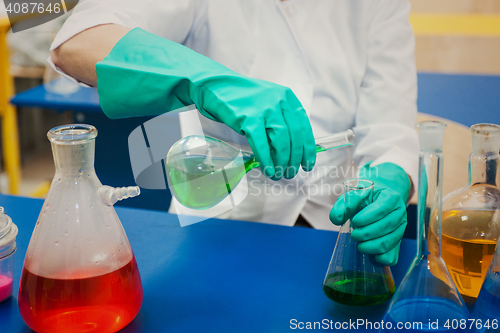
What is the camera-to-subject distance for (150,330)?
588 millimetres

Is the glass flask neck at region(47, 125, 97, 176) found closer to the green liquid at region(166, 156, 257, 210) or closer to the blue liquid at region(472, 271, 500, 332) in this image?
the green liquid at region(166, 156, 257, 210)

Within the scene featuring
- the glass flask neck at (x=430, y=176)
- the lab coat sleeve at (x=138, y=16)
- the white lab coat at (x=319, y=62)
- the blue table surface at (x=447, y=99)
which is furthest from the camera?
the blue table surface at (x=447, y=99)

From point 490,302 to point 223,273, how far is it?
38 centimetres

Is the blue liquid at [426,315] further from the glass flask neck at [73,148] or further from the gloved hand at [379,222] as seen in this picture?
the glass flask neck at [73,148]

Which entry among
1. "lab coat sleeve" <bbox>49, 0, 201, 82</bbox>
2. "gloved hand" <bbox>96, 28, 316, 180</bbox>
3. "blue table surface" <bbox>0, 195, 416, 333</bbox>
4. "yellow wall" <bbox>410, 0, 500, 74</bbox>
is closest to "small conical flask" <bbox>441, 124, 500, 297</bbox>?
"blue table surface" <bbox>0, 195, 416, 333</bbox>

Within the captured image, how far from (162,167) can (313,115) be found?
0.51 meters

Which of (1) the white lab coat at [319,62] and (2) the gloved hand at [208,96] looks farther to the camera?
(1) the white lab coat at [319,62]

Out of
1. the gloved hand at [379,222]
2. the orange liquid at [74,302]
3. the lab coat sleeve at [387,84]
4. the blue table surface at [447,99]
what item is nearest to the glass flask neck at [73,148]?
the orange liquid at [74,302]

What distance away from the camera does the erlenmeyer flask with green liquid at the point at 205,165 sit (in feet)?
2.22

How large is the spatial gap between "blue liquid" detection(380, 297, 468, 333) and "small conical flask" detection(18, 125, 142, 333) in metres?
0.32

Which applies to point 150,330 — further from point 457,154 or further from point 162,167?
point 457,154

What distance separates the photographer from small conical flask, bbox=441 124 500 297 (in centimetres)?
61

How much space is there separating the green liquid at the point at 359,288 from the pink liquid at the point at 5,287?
44cm

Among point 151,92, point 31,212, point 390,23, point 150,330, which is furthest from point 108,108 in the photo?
point 390,23
